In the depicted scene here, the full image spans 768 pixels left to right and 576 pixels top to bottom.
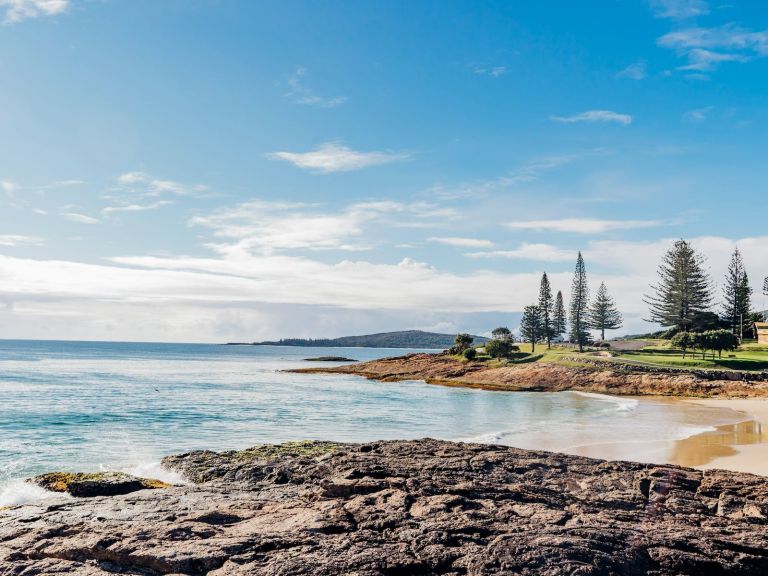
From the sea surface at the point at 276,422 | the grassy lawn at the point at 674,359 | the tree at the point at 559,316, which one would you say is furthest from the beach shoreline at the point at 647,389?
the tree at the point at 559,316

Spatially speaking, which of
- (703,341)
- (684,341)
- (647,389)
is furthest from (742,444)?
(684,341)

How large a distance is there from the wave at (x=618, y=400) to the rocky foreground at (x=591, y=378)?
1.76 m

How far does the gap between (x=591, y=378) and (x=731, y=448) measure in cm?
3223

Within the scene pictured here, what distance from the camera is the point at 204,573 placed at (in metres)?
7.57

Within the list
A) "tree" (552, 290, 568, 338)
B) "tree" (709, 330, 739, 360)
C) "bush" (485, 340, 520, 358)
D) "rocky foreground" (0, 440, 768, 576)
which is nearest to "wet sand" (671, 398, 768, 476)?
"rocky foreground" (0, 440, 768, 576)

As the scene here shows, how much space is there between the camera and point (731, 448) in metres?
21.8

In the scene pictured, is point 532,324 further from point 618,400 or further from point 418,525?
point 418,525

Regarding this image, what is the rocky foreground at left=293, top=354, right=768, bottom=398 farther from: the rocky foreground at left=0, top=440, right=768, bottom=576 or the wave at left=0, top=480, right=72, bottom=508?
the wave at left=0, top=480, right=72, bottom=508

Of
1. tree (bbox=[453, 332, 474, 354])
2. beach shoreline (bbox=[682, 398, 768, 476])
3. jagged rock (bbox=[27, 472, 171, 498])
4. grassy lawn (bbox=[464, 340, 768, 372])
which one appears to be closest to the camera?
jagged rock (bbox=[27, 472, 171, 498])

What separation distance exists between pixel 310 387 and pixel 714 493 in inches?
1849

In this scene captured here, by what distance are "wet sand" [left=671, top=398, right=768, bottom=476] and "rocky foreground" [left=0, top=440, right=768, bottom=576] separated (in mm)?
6081

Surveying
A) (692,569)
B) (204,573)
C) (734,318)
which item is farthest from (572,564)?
(734,318)

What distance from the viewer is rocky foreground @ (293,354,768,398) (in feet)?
147

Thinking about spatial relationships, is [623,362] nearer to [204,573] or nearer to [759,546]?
[759,546]
